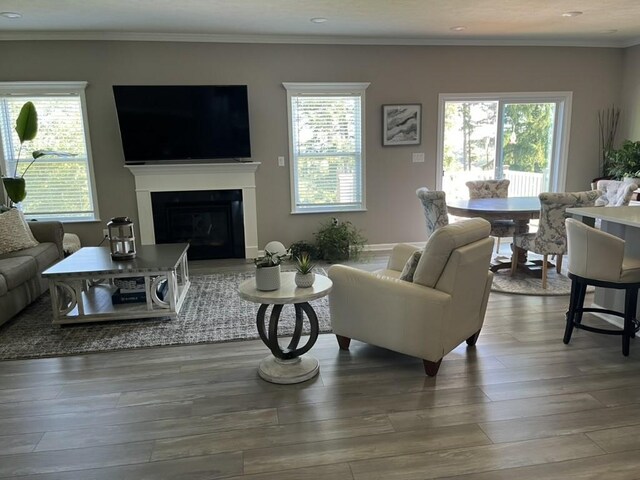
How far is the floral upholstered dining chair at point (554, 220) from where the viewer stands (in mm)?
4090

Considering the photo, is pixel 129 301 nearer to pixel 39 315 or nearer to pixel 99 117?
pixel 39 315

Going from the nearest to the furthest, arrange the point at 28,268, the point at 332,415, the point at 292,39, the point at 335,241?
the point at 332,415, the point at 28,268, the point at 292,39, the point at 335,241

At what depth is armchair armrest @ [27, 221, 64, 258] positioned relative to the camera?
189 inches

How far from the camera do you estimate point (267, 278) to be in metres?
2.75

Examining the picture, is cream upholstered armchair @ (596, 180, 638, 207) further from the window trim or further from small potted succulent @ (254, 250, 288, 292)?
small potted succulent @ (254, 250, 288, 292)

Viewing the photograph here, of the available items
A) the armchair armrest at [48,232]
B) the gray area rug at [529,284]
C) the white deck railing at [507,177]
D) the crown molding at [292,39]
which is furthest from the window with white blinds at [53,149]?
the gray area rug at [529,284]

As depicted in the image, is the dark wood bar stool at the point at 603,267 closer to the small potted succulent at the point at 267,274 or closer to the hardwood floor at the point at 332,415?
the hardwood floor at the point at 332,415

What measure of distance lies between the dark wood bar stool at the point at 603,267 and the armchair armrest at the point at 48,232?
4750mm

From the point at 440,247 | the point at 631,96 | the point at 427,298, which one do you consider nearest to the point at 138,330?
the point at 427,298

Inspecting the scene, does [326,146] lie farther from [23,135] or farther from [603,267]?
[603,267]

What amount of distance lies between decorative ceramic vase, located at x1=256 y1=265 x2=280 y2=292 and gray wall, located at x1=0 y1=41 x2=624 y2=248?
3.24 metres

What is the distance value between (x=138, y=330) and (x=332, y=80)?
378 centimetres

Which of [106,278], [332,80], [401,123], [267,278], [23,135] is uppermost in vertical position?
[332,80]

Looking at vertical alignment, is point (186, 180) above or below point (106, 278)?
above
